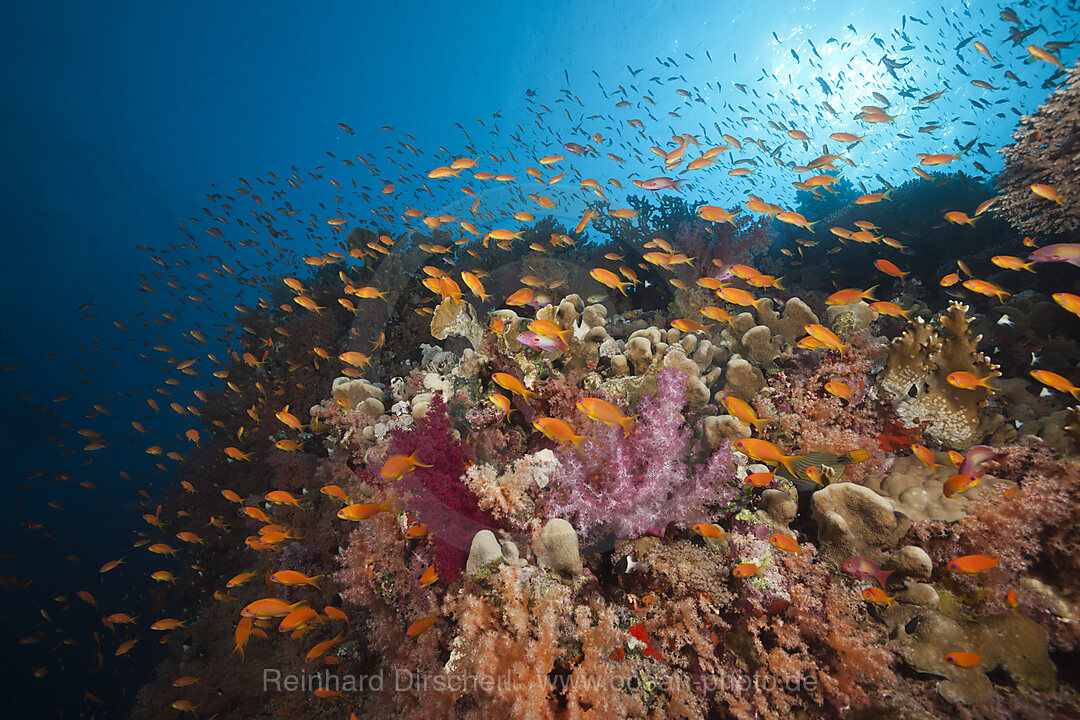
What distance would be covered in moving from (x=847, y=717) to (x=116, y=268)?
80365 mm

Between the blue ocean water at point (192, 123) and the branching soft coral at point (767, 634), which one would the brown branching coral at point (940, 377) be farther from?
the blue ocean water at point (192, 123)

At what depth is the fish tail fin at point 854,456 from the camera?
9.16 ft

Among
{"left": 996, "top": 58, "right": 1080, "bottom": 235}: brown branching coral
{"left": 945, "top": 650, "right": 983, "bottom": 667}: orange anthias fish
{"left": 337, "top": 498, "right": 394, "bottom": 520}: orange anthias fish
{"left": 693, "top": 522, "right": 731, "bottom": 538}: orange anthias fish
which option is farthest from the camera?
{"left": 996, "top": 58, "right": 1080, "bottom": 235}: brown branching coral

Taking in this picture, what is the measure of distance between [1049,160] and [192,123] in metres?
66.3

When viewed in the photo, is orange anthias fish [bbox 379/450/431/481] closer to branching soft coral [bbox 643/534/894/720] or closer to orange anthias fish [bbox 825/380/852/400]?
branching soft coral [bbox 643/534/894/720]

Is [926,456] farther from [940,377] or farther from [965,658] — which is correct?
[965,658]

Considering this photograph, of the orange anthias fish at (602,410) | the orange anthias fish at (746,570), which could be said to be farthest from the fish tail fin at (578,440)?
the orange anthias fish at (746,570)

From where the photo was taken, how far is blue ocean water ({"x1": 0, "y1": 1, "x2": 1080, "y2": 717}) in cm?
2334

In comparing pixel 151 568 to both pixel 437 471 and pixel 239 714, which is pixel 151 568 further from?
pixel 437 471

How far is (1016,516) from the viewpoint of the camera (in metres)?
2.42

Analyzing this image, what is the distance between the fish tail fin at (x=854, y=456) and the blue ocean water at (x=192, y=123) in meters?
12.0

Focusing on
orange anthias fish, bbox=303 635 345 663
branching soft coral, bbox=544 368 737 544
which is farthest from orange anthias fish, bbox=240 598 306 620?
branching soft coral, bbox=544 368 737 544

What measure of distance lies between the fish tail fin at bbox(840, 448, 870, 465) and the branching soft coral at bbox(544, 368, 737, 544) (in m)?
0.88

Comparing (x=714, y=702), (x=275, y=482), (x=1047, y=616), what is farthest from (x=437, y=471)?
(x=1047, y=616)
